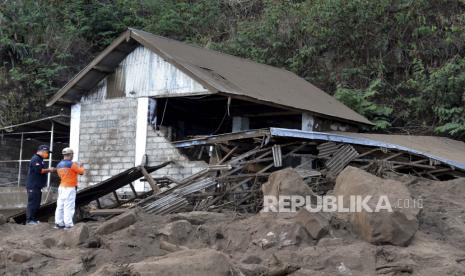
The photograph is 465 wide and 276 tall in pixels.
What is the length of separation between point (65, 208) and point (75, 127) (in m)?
7.03

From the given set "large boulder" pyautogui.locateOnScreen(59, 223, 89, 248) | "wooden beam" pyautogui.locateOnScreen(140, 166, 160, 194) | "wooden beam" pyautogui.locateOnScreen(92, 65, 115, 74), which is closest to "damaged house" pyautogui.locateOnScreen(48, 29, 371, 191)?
"wooden beam" pyautogui.locateOnScreen(92, 65, 115, 74)

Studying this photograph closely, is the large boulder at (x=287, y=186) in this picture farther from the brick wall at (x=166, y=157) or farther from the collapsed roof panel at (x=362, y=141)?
the brick wall at (x=166, y=157)

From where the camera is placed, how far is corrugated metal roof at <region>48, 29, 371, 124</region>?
53.4 ft

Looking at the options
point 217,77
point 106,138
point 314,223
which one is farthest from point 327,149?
point 106,138

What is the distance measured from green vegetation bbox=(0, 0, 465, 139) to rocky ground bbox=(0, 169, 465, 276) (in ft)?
35.7

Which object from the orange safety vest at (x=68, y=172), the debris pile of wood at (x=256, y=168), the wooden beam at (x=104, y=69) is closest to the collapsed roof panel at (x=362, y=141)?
the debris pile of wood at (x=256, y=168)

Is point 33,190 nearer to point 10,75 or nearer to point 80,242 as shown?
point 80,242

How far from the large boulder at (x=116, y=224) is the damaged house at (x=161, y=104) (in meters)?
5.31

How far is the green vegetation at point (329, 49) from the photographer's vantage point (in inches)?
864

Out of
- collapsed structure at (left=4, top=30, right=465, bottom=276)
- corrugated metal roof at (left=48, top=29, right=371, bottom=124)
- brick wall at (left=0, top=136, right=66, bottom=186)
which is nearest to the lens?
collapsed structure at (left=4, top=30, right=465, bottom=276)

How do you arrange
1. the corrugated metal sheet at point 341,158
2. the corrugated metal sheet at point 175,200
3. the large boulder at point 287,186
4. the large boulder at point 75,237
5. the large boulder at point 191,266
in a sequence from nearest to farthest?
the large boulder at point 191,266
the large boulder at point 75,237
the large boulder at point 287,186
the corrugated metal sheet at point 175,200
the corrugated metal sheet at point 341,158

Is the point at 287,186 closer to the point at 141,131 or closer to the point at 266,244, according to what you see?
the point at 266,244

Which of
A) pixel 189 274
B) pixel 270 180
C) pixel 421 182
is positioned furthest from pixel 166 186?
pixel 189 274

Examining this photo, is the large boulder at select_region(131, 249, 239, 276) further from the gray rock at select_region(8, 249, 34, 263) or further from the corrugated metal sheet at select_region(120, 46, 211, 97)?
the corrugated metal sheet at select_region(120, 46, 211, 97)
